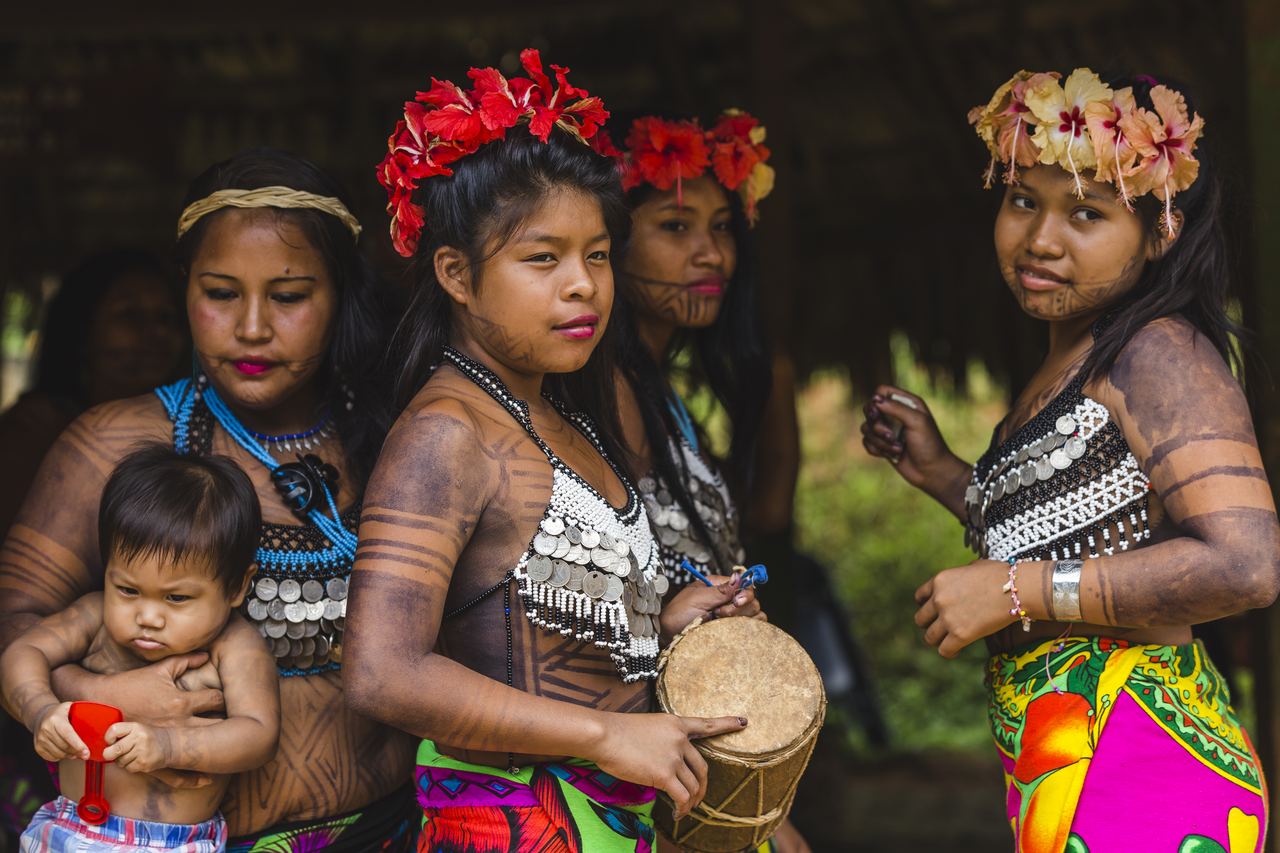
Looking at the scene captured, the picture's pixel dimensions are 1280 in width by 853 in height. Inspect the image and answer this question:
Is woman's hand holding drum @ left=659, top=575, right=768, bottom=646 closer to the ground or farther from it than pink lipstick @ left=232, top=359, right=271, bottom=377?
closer to the ground

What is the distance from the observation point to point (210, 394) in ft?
8.70

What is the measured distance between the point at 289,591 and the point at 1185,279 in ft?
5.64

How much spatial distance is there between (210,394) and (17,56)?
159 inches

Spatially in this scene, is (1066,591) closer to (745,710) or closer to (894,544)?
(745,710)

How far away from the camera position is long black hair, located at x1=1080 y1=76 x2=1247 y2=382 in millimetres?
2473

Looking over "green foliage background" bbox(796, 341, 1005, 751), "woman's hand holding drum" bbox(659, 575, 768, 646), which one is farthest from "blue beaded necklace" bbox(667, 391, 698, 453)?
"green foliage background" bbox(796, 341, 1005, 751)

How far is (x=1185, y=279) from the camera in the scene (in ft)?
8.20

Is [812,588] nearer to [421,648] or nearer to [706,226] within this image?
[706,226]

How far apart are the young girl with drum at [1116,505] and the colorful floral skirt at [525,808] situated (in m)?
0.68

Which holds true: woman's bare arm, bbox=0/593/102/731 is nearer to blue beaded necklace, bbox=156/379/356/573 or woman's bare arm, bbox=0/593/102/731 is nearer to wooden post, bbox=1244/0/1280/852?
blue beaded necklace, bbox=156/379/356/573

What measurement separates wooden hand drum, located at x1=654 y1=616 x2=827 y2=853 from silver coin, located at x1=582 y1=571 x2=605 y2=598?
0.23 metres

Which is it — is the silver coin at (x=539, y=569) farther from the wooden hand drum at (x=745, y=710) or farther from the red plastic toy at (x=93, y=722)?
the red plastic toy at (x=93, y=722)

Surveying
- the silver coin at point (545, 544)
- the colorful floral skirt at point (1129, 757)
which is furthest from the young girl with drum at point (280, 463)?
the colorful floral skirt at point (1129, 757)

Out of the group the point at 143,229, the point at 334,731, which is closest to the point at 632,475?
the point at 334,731
